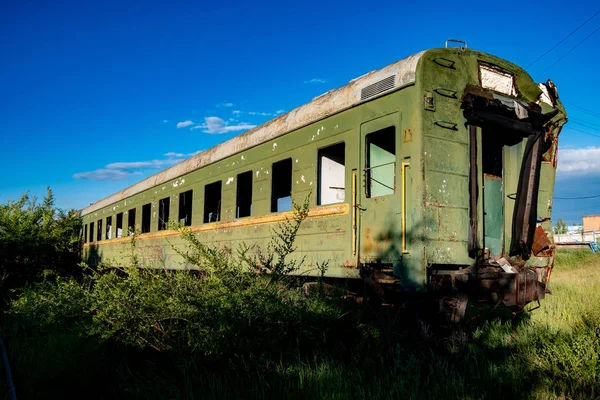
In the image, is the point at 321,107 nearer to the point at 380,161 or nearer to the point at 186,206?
the point at 380,161

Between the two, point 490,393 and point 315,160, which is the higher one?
point 315,160

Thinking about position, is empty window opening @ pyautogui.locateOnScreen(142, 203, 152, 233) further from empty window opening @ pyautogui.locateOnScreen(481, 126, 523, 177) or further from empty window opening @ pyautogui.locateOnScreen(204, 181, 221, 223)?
empty window opening @ pyautogui.locateOnScreen(481, 126, 523, 177)

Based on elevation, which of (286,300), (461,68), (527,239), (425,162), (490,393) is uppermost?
(461,68)

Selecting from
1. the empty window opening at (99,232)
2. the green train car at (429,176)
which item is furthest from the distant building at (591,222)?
the green train car at (429,176)

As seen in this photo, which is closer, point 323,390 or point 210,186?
point 323,390

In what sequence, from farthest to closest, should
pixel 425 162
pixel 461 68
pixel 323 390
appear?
pixel 461 68, pixel 425 162, pixel 323 390

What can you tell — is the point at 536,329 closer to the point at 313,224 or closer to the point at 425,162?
the point at 425,162

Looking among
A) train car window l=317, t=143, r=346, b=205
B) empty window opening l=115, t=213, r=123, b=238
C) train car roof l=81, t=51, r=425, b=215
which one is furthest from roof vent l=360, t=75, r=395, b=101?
empty window opening l=115, t=213, r=123, b=238

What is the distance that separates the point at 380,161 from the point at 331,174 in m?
0.86

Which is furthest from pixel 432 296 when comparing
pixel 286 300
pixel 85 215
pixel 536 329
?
pixel 85 215

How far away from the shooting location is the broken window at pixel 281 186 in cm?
761

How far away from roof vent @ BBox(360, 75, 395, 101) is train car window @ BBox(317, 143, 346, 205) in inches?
33.7

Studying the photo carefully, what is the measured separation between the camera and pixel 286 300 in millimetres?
4793

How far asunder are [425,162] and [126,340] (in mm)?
3400
